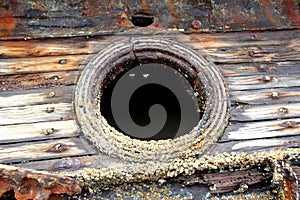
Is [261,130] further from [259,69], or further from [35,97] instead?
[35,97]

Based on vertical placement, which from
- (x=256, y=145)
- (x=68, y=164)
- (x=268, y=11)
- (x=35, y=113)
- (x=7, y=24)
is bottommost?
(x=68, y=164)

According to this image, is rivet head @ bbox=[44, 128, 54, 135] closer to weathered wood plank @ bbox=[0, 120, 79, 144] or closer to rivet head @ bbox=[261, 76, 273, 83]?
weathered wood plank @ bbox=[0, 120, 79, 144]

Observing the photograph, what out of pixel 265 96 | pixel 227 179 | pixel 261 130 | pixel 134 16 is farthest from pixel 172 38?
pixel 227 179

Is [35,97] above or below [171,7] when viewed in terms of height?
below

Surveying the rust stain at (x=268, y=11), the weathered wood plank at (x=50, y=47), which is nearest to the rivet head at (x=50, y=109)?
the weathered wood plank at (x=50, y=47)

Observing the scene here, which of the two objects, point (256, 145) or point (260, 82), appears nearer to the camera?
point (256, 145)

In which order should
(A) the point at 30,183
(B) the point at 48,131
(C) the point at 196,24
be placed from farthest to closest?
Result: (C) the point at 196,24 < (B) the point at 48,131 < (A) the point at 30,183
